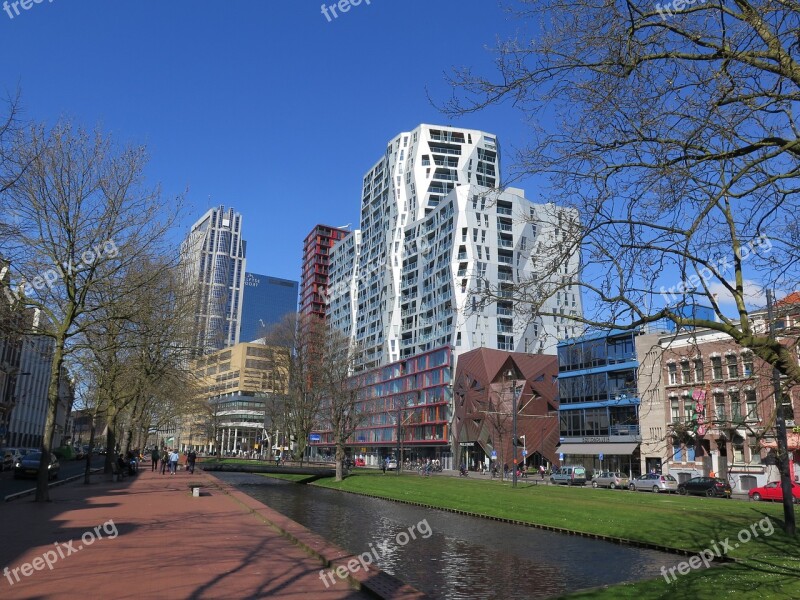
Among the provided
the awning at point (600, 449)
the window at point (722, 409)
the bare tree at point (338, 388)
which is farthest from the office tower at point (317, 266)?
the window at point (722, 409)

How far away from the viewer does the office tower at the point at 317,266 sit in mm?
162750

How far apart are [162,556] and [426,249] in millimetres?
91748

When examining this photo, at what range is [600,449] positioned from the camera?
64.6 meters

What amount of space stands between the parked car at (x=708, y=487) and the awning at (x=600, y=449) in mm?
17866

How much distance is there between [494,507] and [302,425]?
4116 centimetres

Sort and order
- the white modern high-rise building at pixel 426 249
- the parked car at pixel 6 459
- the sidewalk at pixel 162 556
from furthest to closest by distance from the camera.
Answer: the white modern high-rise building at pixel 426 249, the parked car at pixel 6 459, the sidewalk at pixel 162 556

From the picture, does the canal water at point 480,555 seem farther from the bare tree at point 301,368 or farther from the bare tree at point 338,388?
the bare tree at point 301,368

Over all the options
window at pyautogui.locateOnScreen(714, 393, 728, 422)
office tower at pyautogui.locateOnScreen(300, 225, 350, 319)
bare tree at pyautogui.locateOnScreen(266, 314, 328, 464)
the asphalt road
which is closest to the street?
the asphalt road

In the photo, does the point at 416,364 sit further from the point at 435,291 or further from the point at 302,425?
the point at 302,425

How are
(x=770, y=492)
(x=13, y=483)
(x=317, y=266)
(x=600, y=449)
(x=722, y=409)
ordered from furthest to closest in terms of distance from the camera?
(x=317, y=266)
(x=600, y=449)
(x=770, y=492)
(x=13, y=483)
(x=722, y=409)

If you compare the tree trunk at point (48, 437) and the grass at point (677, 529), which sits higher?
the tree trunk at point (48, 437)

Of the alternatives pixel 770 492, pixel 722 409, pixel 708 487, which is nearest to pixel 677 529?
pixel 722 409

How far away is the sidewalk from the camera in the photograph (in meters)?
9.12

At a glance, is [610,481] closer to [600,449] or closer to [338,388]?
[600,449]
